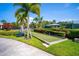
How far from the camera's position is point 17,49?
4.14m

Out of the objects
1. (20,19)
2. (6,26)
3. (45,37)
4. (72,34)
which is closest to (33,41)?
(45,37)

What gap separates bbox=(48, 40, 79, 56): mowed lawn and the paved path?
150 millimetres

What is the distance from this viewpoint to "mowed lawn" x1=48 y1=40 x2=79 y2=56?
4.09 m

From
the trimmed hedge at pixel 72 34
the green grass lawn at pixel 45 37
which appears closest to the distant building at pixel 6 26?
the green grass lawn at pixel 45 37

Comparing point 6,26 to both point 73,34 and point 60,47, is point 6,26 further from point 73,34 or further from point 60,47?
point 73,34

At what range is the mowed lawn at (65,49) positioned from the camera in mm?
4094

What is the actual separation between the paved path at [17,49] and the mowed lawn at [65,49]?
5.9 inches

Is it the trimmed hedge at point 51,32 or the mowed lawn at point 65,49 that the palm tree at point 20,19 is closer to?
the trimmed hedge at point 51,32

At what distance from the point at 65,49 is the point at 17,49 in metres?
0.91

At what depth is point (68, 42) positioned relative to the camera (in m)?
4.18

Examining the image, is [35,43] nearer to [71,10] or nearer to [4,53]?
[4,53]

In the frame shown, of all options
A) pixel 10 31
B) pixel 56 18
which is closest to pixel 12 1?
A: pixel 10 31

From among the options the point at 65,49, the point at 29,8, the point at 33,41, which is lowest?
the point at 65,49

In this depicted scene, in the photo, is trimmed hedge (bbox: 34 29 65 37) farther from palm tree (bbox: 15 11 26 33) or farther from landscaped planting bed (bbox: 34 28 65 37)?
palm tree (bbox: 15 11 26 33)
